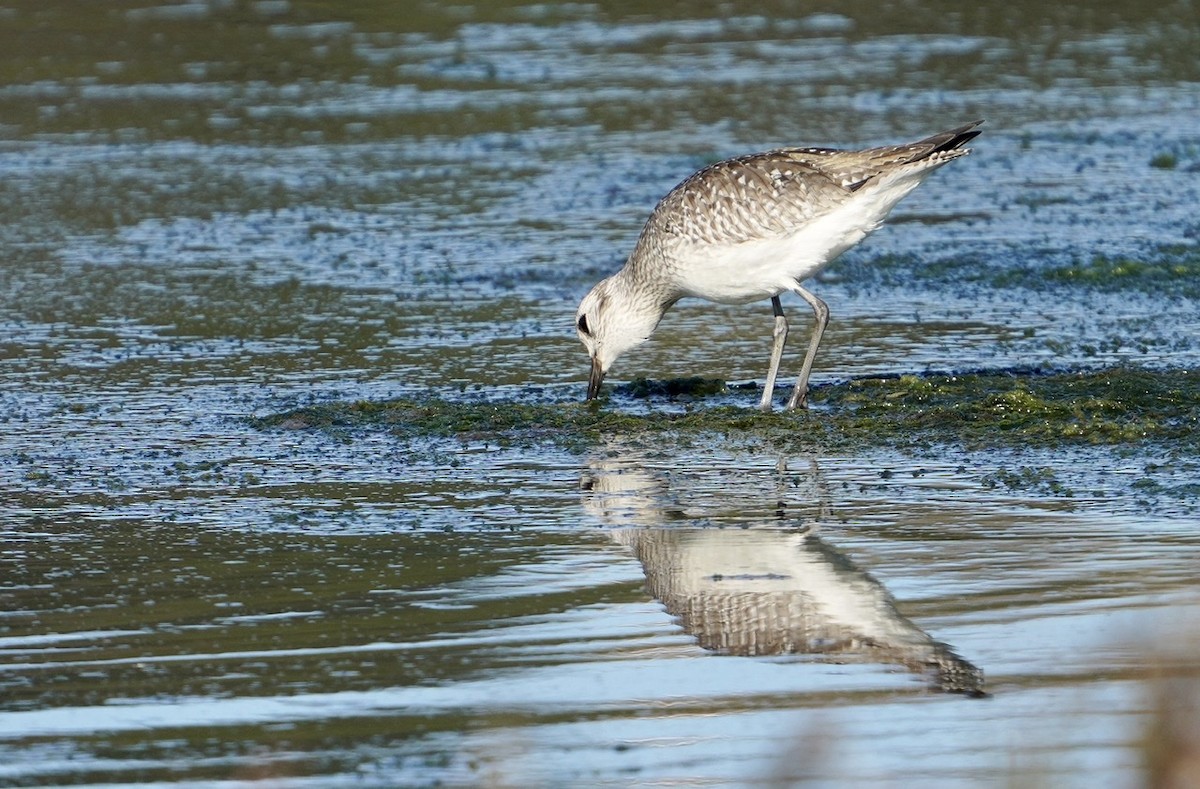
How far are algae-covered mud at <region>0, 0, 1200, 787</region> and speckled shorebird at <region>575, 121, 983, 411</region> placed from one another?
1.55 ft

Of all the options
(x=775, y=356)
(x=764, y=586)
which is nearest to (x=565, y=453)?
(x=775, y=356)

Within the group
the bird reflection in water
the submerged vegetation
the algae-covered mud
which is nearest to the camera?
the algae-covered mud

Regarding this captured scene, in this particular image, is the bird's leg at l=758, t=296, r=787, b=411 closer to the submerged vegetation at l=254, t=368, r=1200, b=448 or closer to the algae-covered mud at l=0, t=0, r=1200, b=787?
the submerged vegetation at l=254, t=368, r=1200, b=448

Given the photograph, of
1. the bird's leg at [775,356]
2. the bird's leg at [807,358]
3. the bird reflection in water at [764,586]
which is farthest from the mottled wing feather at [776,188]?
the bird reflection in water at [764,586]

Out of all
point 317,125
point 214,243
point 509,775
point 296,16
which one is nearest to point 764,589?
point 509,775

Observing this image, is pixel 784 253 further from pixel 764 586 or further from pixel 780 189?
pixel 764 586

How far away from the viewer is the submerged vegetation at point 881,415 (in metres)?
7.17

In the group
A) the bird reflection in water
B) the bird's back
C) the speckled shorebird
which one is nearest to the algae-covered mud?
the bird reflection in water

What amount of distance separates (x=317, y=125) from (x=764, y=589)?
31.3 feet

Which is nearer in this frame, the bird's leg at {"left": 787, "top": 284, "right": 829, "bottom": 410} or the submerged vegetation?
the submerged vegetation

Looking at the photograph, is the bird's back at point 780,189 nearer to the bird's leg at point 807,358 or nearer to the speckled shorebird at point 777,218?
the speckled shorebird at point 777,218

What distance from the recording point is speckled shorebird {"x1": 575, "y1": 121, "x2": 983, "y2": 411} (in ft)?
25.2

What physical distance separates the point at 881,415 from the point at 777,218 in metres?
0.91

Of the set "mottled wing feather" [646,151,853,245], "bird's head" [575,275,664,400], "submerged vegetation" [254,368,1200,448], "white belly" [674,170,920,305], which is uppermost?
"mottled wing feather" [646,151,853,245]
